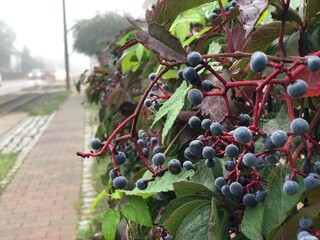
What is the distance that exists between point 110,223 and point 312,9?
0.59 m

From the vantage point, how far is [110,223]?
1085 mm

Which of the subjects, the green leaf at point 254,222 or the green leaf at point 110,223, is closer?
the green leaf at point 254,222

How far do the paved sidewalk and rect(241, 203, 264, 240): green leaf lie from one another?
331 centimetres

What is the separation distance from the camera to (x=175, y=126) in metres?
1.27

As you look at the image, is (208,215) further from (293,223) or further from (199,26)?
(199,26)

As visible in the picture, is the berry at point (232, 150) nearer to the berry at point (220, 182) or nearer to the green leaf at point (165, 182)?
the berry at point (220, 182)

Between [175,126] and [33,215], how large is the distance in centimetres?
349

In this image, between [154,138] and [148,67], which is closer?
[154,138]

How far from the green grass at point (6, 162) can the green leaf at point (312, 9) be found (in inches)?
221

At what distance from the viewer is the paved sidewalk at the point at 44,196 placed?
4.08 meters

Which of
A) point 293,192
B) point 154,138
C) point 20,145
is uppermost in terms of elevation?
point 293,192

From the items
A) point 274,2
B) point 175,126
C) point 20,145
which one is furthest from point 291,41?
point 20,145

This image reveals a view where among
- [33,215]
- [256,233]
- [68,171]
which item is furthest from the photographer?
[68,171]

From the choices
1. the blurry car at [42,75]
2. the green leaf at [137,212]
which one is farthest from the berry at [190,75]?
the blurry car at [42,75]
